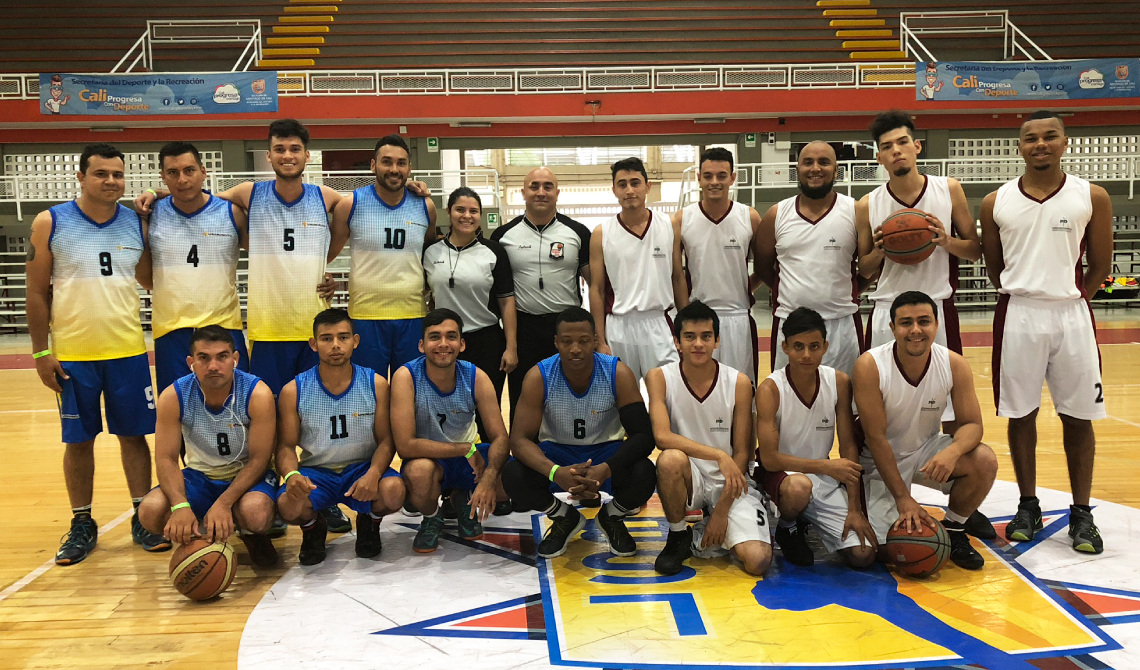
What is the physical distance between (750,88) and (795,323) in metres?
15.1

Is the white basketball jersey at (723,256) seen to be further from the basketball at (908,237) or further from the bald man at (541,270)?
the basketball at (908,237)

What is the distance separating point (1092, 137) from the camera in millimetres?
18500

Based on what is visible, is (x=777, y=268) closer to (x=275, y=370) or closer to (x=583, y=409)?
(x=583, y=409)

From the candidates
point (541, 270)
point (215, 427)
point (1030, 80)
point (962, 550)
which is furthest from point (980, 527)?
point (1030, 80)

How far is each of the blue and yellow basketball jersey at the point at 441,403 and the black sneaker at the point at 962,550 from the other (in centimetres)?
226

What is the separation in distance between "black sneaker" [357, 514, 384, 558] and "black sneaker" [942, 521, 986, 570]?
2.55m

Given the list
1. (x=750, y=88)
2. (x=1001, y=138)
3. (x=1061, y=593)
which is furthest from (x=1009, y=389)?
(x=1001, y=138)

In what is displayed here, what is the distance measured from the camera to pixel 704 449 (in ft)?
12.1

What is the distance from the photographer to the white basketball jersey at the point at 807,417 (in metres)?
3.80

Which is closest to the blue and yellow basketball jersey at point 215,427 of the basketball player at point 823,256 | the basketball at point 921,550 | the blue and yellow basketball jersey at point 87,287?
the blue and yellow basketball jersey at point 87,287

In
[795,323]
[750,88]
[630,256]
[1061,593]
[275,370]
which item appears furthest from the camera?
[750,88]

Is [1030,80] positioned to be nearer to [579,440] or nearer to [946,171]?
[946,171]

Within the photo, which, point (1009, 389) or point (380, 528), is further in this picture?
point (380, 528)

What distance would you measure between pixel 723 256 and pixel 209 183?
14.6 m
